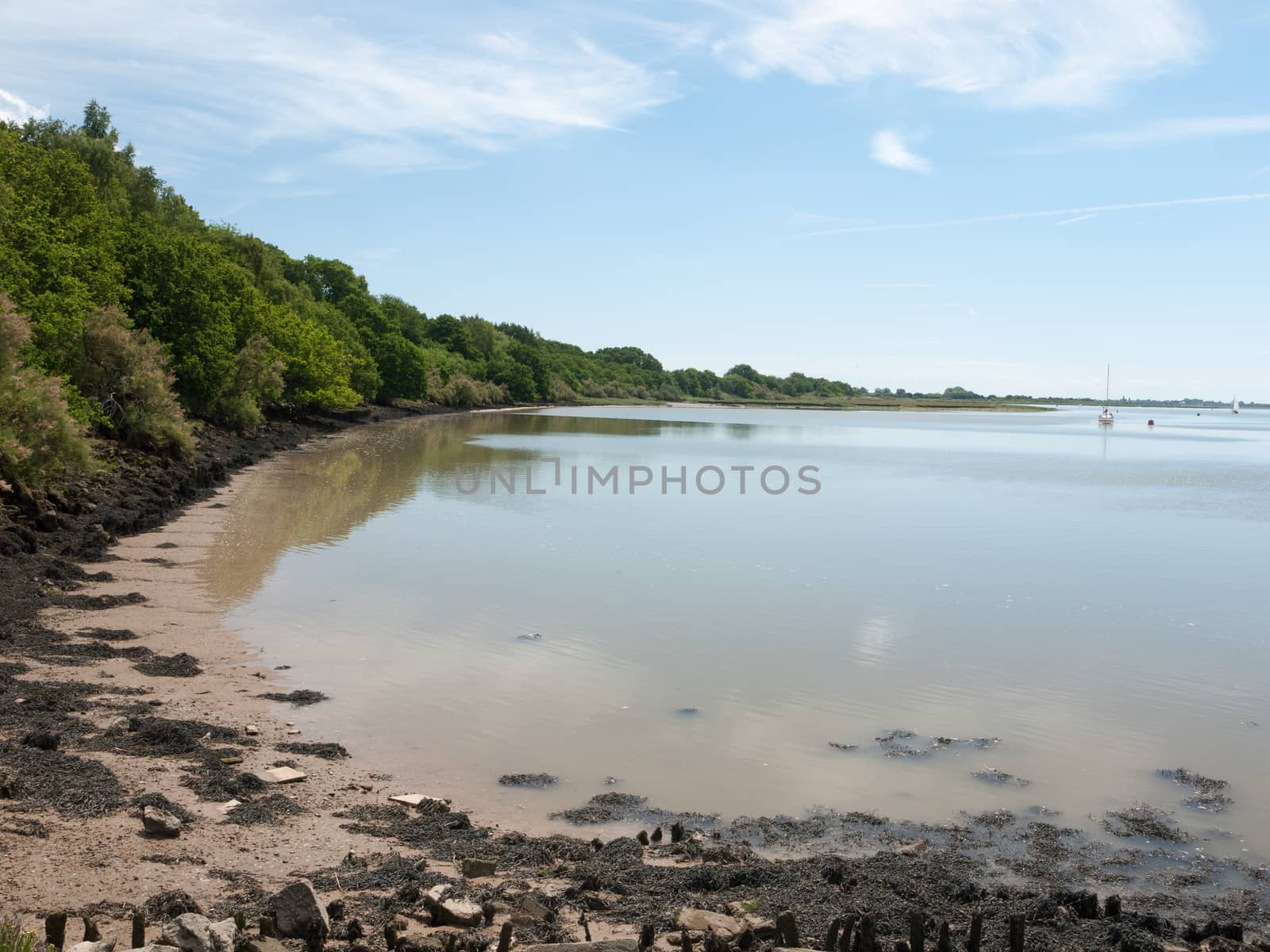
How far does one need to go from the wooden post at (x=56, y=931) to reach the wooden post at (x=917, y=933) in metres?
4.46

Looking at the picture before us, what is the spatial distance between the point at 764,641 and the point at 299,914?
915 cm

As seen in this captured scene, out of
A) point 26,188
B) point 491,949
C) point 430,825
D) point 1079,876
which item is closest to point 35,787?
point 430,825

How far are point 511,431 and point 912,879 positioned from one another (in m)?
65.8

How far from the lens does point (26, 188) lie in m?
33.2

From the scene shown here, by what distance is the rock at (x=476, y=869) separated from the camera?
6555 mm

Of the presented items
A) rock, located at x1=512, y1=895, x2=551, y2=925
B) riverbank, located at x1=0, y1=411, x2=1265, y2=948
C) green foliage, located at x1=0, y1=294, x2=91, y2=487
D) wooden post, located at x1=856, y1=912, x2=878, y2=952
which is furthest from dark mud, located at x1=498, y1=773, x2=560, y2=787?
green foliage, located at x1=0, y1=294, x2=91, y2=487

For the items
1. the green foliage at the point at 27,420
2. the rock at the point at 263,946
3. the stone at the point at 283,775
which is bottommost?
the stone at the point at 283,775

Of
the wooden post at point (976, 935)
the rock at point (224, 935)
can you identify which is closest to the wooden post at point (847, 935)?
the wooden post at point (976, 935)

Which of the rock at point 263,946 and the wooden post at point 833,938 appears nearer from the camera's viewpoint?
the rock at point 263,946

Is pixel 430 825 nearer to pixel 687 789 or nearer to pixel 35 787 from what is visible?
pixel 687 789

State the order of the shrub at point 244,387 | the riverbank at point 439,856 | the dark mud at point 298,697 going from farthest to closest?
the shrub at point 244,387, the dark mud at point 298,697, the riverbank at point 439,856

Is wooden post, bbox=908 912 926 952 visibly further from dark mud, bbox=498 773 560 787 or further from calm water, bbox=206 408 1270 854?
dark mud, bbox=498 773 560 787

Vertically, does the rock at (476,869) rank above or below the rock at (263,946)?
below

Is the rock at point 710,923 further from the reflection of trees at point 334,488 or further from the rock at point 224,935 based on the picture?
the reflection of trees at point 334,488
